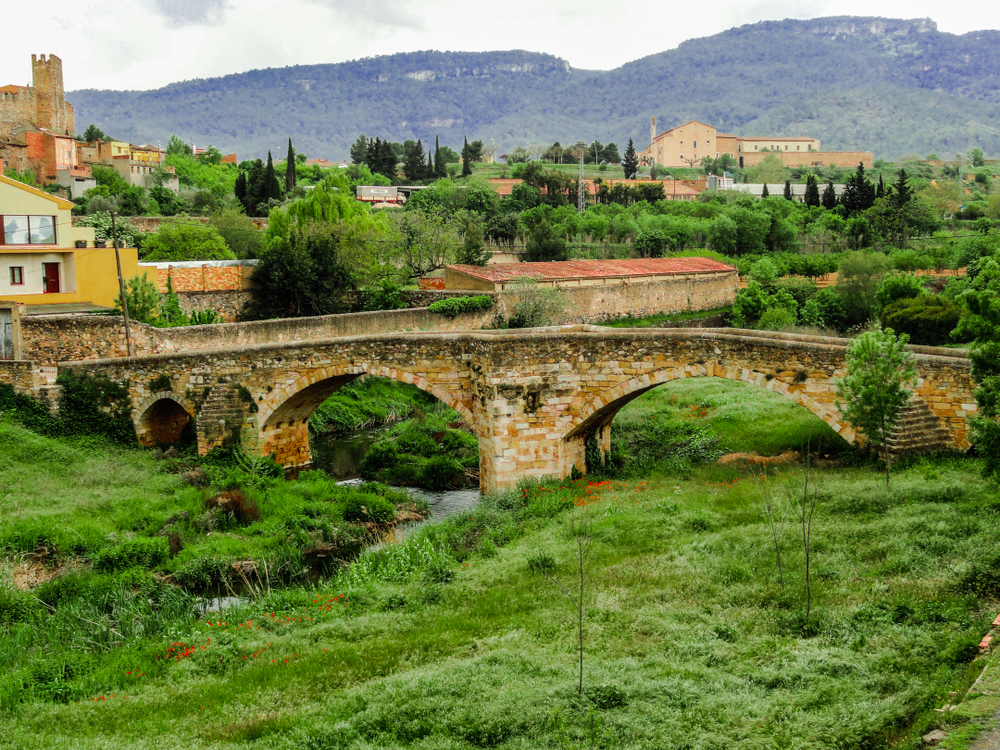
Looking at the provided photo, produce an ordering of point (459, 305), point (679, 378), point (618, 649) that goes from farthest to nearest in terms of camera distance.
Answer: point (459, 305), point (679, 378), point (618, 649)

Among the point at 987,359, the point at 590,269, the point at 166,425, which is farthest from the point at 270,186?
the point at 987,359

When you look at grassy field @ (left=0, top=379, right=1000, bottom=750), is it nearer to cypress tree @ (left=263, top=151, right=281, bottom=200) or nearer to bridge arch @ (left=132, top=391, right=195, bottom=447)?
bridge arch @ (left=132, top=391, right=195, bottom=447)

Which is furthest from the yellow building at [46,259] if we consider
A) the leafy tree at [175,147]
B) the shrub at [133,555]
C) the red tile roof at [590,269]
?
the leafy tree at [175,147]

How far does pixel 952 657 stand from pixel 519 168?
104 meters

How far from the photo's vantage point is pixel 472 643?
44.2 ft

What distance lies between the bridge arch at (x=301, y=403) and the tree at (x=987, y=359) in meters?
11.8

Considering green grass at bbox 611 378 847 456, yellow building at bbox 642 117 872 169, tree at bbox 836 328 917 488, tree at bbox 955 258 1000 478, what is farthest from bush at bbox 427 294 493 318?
yellow building at bbox 642 117 872 169

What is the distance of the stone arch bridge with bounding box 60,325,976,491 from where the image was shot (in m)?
20.1

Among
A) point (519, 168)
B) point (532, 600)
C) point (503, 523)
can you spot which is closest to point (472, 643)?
point (532, 600)

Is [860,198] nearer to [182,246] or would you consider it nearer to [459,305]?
[459,305]

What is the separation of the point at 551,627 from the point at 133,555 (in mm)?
9365

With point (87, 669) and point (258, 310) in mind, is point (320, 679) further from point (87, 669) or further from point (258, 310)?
point (258, 310)

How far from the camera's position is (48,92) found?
10731 centimetres

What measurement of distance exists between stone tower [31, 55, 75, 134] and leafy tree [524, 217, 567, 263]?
6907cm
